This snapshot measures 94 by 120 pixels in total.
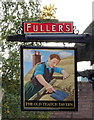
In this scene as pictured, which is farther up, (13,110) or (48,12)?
(48,12)

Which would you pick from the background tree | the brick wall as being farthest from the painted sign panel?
the brick wall

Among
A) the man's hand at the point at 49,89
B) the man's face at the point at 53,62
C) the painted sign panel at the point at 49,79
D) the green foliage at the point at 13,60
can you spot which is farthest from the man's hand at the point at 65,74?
the green foliage at the point at 13,60

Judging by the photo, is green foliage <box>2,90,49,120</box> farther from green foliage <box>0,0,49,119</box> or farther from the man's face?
the man's face

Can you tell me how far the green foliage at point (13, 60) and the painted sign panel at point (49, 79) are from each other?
4.75 meters

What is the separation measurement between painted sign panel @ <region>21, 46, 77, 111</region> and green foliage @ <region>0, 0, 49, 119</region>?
4.75 metres

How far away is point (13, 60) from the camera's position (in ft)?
50.7

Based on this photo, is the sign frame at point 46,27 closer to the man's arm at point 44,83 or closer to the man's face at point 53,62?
the man's face at point 53,62

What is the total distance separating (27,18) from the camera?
51.6 feet

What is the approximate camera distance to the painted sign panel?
10445 mm

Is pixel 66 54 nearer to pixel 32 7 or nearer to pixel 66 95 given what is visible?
pixel 66 95

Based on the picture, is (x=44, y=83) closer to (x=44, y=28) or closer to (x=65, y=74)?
(x=65, y=74)

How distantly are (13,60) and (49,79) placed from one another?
5151 millimetres

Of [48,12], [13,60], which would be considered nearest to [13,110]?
[13,60]

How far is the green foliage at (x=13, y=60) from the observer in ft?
50.4
